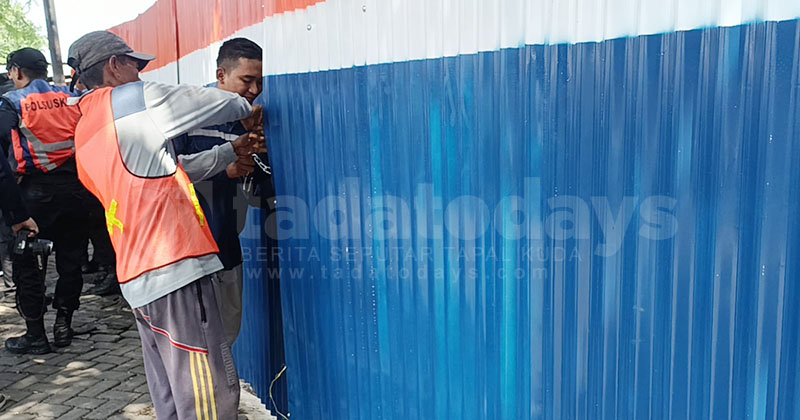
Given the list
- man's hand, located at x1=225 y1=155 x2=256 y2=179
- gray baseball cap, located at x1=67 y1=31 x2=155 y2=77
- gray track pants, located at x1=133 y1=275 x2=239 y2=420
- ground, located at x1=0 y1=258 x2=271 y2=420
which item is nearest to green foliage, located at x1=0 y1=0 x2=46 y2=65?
ground, located at x1=0 y1=258 x2=271 y2=420

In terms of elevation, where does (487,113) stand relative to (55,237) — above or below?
above

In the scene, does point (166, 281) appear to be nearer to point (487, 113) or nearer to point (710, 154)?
point (487, 113)

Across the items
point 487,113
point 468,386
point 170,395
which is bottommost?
point 170,395

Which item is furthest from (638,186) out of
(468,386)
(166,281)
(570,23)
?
(166,281)

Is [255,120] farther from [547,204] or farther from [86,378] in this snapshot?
[86,378]

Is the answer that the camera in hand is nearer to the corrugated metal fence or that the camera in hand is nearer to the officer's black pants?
the officer's black pants

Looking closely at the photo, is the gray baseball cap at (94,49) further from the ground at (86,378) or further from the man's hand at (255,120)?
the ground at (86,378)

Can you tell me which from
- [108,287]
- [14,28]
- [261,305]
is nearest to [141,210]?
[261,305]

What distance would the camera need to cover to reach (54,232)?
497 centimetres

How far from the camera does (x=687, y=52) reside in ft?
4.26

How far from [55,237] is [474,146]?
4380 mm

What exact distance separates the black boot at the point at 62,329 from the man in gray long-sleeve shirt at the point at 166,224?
2997 millimetres

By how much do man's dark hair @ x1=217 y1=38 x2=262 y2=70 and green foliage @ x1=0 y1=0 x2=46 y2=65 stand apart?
22.4 meters

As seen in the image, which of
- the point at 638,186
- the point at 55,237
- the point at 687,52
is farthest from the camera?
the point at 55,237
